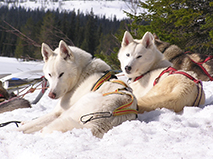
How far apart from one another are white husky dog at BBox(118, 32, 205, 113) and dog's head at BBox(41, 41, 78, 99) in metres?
1.06

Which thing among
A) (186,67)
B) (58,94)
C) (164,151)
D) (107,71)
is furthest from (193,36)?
(164,151)

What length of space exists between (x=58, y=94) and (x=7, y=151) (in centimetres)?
110

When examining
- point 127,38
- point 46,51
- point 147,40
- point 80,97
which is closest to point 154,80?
point 147,40

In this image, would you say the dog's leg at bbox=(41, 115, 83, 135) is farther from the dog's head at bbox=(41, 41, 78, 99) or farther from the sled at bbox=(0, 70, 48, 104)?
the sled at bbox=(0, 70, 48, 104)

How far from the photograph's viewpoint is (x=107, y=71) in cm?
297

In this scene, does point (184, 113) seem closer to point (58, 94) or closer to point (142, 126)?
point (142, 126)

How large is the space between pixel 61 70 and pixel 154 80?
1.77 meters

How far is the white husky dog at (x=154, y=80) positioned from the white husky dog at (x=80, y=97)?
0.64m

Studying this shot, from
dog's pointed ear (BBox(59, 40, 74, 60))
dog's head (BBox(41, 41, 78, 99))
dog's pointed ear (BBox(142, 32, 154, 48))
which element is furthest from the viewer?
dog's pointed ear (BBox(142, 32, 154, 48))

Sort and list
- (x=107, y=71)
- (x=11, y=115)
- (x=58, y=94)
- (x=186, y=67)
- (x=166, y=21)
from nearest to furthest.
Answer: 1. (x=58, y=94)
2. (x=107, y=71)
3. (x=11, y=115)
4. (x=186, y=67)
5. (x=166, y=21)

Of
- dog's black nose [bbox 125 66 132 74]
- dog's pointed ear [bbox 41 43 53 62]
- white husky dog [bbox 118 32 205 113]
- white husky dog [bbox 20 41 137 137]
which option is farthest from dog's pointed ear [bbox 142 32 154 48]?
dog's pointed ear [bbox 41 43 53 62]

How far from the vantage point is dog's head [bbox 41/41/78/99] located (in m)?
2.74

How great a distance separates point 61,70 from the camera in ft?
9.15

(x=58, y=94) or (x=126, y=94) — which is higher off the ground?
(x=126, y=94)
